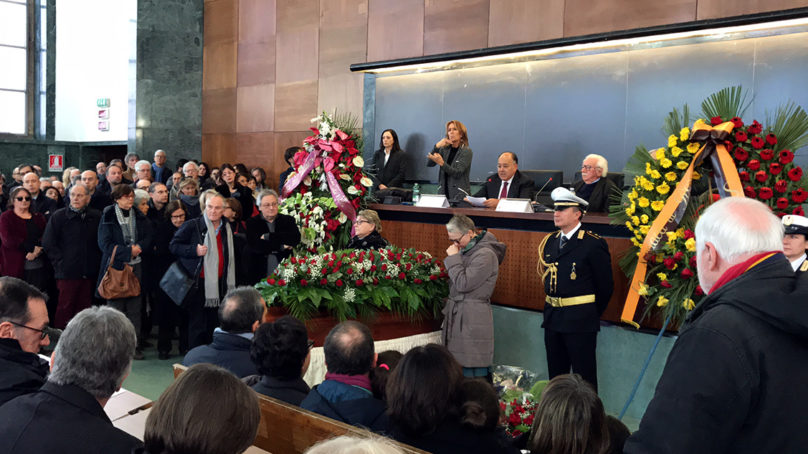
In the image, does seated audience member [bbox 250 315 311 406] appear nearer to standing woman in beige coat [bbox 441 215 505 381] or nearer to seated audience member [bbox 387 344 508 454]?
seated audience member [bbox 387 344 508 454]

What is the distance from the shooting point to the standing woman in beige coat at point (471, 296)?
4887 millimetres

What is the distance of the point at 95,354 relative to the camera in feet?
6.89

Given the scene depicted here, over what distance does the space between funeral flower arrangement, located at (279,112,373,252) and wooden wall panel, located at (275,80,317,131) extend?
3.82 metres

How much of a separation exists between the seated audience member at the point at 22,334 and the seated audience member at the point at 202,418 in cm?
106

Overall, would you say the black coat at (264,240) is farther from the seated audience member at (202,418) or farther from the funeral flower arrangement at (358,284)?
the seated audience member at (202,418)

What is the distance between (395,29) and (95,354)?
8.11 metres

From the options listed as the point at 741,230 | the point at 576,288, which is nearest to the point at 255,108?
the point at 576,288

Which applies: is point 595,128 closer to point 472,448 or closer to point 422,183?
point 422,183

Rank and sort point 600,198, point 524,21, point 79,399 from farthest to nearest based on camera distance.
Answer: point 524,21, point 600,198, point 79,399

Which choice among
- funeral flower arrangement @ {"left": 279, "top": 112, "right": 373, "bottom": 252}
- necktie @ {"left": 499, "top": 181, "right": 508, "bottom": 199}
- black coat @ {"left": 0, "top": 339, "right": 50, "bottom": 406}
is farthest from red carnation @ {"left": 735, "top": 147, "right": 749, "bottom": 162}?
black coat @ {"left": 0, "top": 339, "right": 50, "bottom": 406}

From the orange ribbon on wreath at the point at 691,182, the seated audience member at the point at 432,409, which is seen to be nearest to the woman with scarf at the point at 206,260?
the orange ribbon on wreath at the point at 691,182

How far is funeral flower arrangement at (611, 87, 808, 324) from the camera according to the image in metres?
4.32

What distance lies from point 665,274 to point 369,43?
253 inches

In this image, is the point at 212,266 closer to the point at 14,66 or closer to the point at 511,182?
the point at 511,182
